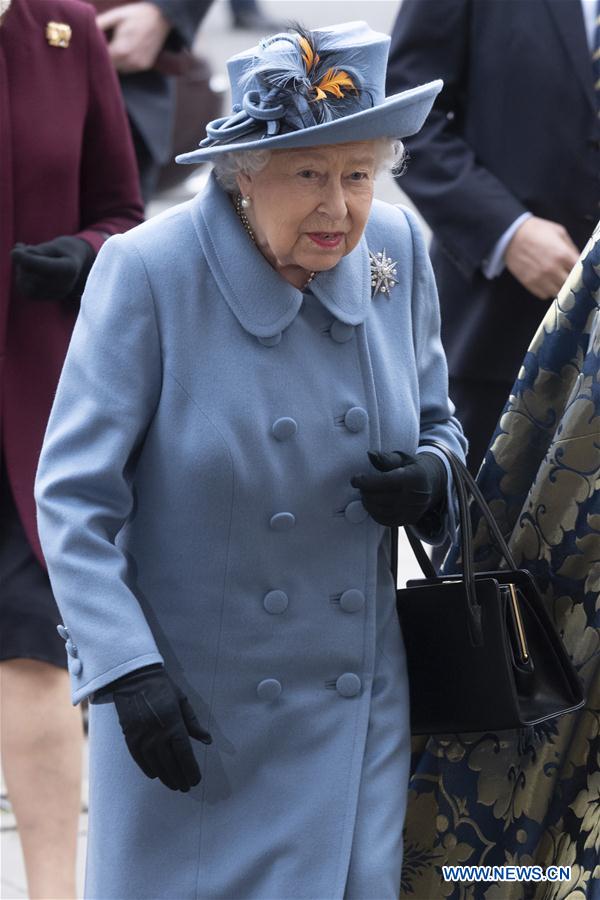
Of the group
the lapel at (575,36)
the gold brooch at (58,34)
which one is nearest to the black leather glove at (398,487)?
the gold brooch at (58,34)

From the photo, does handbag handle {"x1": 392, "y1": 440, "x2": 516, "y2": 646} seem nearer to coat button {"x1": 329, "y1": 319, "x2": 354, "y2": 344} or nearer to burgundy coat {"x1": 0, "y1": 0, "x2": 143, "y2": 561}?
coat button {"x1": 329, "y1": 319, "x2": 354, "y2": 344}

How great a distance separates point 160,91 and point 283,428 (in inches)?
90.0

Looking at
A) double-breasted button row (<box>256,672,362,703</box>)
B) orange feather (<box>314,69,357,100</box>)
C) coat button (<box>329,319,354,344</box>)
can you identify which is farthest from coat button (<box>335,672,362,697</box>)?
orange feather (<box>314,69,357,100</box>)

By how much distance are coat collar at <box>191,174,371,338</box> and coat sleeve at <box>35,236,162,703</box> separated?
0.13m

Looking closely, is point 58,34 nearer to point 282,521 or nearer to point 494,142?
point 494,142

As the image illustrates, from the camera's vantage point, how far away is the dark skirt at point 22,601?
3619 millimetres

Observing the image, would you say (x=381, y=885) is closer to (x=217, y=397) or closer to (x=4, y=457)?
(x=217, y=397)

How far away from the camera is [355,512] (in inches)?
108

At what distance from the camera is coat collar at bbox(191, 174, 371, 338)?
8.82 feet

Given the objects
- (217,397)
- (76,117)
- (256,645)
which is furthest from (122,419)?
(76,117)

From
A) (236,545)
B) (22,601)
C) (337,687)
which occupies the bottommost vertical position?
(22,601)

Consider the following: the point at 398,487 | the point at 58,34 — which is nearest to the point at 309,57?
the point at 398,487

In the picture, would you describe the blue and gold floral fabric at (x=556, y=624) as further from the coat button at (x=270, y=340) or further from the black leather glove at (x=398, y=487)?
the coat button at (x=270, y=340)

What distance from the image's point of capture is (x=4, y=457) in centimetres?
368
